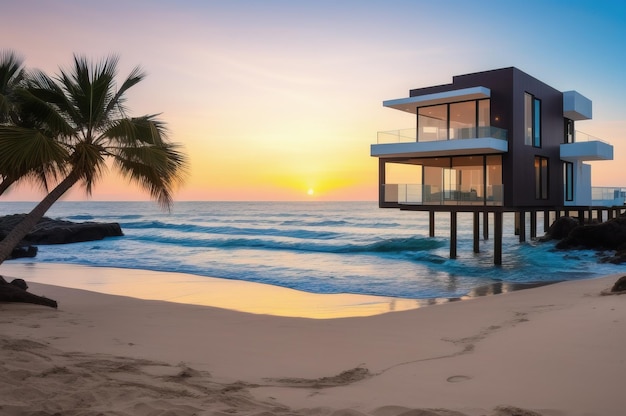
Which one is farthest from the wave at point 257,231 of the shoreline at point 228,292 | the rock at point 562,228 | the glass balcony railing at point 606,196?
the shoreline at point 228,292

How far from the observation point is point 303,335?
8047mm

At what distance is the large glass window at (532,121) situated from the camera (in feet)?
75.4

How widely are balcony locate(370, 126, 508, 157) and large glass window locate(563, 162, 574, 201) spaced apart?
850 centimetres

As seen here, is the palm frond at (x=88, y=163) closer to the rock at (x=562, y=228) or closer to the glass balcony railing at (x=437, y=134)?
the glass balcony railing at (x=437, y=134)

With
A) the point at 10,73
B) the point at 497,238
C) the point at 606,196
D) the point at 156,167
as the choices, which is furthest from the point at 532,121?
the point at 10,73

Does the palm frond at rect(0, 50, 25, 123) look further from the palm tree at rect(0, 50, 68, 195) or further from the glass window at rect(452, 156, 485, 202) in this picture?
the glass window at rect(452, 156, 485, 202)

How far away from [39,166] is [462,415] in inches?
→ 337

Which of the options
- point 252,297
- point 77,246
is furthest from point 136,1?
point 77,246

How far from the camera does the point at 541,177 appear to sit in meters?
24.5

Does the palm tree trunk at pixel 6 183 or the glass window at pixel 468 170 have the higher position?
the glass window at pixel 468 170

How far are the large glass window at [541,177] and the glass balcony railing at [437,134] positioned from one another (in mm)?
4109

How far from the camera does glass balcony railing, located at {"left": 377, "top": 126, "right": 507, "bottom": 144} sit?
20.3 metres

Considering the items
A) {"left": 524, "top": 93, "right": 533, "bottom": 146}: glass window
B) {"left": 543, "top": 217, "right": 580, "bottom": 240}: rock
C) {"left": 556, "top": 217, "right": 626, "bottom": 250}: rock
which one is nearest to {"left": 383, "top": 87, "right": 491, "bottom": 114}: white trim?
{"left": 524, "top": 93, "right": 533, "bottom": 146}: glass window

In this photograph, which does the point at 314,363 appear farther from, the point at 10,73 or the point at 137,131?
the point at 10,73
